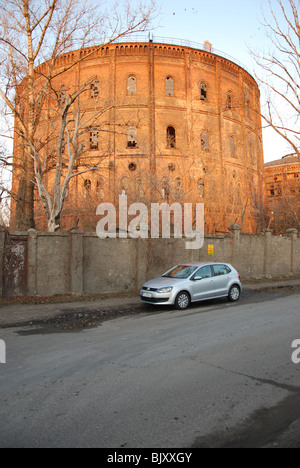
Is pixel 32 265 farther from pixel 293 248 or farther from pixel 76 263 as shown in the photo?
pixel 293 248

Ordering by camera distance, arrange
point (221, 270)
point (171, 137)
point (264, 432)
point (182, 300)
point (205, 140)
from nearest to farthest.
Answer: point (264, 432), point (182, 300), point (221, 270), point (171, 137), point (205, 140)

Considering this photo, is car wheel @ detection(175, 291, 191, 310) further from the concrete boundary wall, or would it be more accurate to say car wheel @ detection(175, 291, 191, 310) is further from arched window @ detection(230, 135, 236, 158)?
arched window @ detection(230, 135, 236, 158)

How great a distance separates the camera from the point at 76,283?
13.5m

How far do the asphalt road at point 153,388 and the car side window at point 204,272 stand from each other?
142 inches

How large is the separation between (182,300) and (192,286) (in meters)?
0.56

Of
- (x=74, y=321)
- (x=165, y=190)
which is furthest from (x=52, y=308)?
(x=165, y=190)

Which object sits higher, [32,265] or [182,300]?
[32,265]

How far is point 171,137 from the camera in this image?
32.2 m

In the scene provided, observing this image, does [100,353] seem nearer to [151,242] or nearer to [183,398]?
[183,398]

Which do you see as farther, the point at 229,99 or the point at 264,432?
the point at 229,99

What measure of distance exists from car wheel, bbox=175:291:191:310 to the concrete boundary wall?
4.35 meters

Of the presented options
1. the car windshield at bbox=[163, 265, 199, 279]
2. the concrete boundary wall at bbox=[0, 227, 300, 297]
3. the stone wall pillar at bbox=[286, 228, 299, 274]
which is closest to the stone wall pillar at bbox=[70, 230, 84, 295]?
the concrete boundary wall at bbox=[0, 227, 300, 297]

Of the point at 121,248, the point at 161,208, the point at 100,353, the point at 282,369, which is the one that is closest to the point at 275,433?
the point at 282,369

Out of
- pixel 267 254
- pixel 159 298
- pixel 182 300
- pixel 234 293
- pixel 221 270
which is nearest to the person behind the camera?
pixel 159 298
